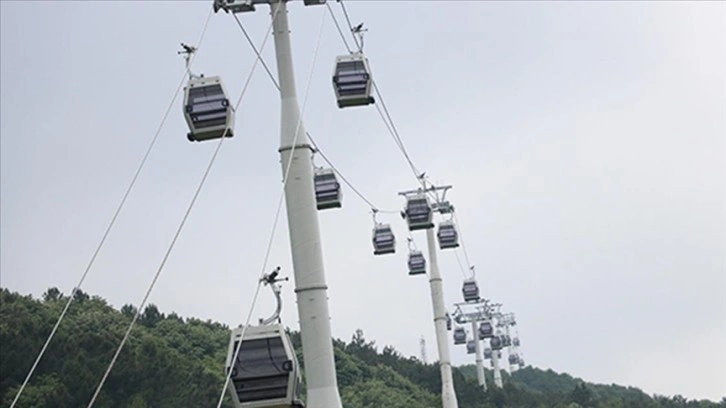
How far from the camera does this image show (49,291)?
6359 centimetres

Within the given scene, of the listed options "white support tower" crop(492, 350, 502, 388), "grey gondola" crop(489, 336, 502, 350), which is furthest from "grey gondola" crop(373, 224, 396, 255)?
"white support tower" crop(492, 350, 502, 388)

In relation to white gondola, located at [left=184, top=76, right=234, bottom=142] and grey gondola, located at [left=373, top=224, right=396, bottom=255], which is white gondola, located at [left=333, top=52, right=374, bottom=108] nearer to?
white gondola, located at [left=184, top=76, right=234, bottom=142]

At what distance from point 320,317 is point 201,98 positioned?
2.90 metres

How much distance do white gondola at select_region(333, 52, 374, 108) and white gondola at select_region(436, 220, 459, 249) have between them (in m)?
16.8

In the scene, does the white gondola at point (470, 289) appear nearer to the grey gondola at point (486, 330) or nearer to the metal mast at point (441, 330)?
the metal mast at point (441, 330)

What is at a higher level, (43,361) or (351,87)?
(43,361)

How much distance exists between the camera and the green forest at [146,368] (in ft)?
135

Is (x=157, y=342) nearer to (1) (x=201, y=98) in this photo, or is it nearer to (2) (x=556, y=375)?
(1) (x=201, y=98)

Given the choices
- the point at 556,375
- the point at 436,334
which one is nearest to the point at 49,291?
the point at 436,334

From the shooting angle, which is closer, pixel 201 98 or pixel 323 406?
pixel 323 406

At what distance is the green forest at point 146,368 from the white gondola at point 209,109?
1096 inches

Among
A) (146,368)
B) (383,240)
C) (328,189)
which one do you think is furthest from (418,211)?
(146,368)

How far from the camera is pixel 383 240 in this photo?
27000 millimetres

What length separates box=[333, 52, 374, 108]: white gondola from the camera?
14258mm
